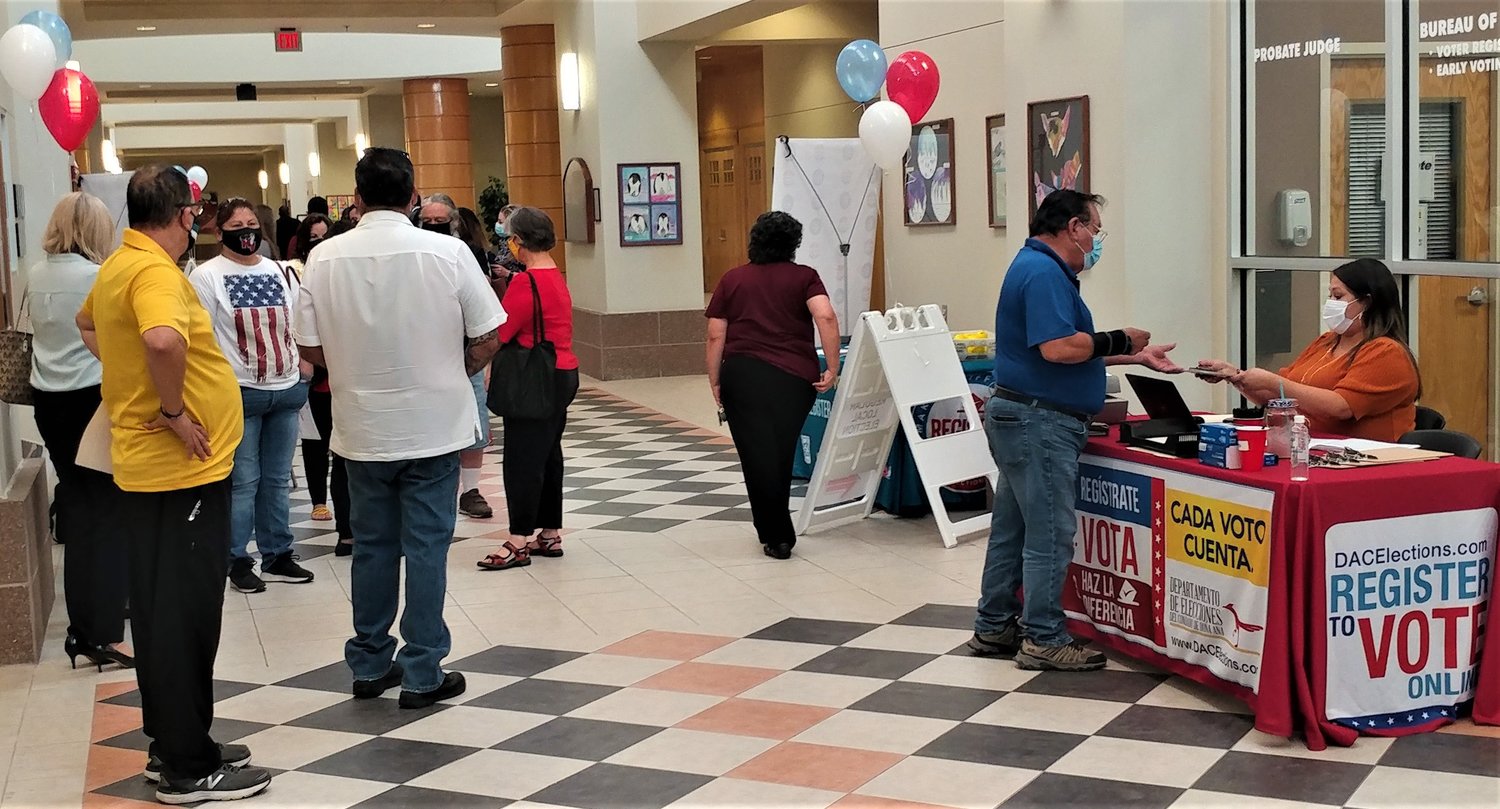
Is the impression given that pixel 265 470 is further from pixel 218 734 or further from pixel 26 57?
pixel 26 57

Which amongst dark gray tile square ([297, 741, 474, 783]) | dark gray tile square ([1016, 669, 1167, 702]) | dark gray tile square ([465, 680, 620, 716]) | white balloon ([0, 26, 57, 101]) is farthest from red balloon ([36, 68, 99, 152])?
dark gray tile square ([1016, 669, 1167, 702])

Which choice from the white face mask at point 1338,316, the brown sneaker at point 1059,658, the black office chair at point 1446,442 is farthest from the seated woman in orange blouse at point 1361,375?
the brown sneaker at point 1059,658

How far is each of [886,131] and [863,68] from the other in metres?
0.54

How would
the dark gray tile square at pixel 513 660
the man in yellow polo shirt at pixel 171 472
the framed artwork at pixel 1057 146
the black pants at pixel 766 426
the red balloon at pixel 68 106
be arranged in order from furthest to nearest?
the red balloon at pixel 68 106
the framed artwork at pixel 1057 146
the black pants at pixel 766 426
the dark gray tile square at pixel 513 660
the man in yellow polo shirt at pixel 171 472

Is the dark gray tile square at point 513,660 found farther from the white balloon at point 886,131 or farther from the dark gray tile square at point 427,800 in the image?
the white balloon at point 886,131

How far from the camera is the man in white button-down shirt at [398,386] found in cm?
409

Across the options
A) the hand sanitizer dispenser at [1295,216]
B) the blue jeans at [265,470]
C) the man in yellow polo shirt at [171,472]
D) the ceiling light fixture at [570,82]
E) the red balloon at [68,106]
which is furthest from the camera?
the ceiling light fixture at [570,82]

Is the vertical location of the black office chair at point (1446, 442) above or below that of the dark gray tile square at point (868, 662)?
above

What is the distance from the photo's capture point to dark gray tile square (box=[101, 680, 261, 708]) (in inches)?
173

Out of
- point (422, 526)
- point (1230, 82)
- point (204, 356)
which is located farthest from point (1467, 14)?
point (204, 356)

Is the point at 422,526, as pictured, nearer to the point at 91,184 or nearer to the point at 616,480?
the point at 616,480

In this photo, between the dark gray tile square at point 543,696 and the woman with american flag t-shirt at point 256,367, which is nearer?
the dark gray tile square at point 543,696

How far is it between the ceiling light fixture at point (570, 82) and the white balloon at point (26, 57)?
7.00 meters

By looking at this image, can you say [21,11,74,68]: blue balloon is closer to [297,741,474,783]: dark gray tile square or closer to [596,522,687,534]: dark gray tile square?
[596,522,687,534]: dark gray tile square
